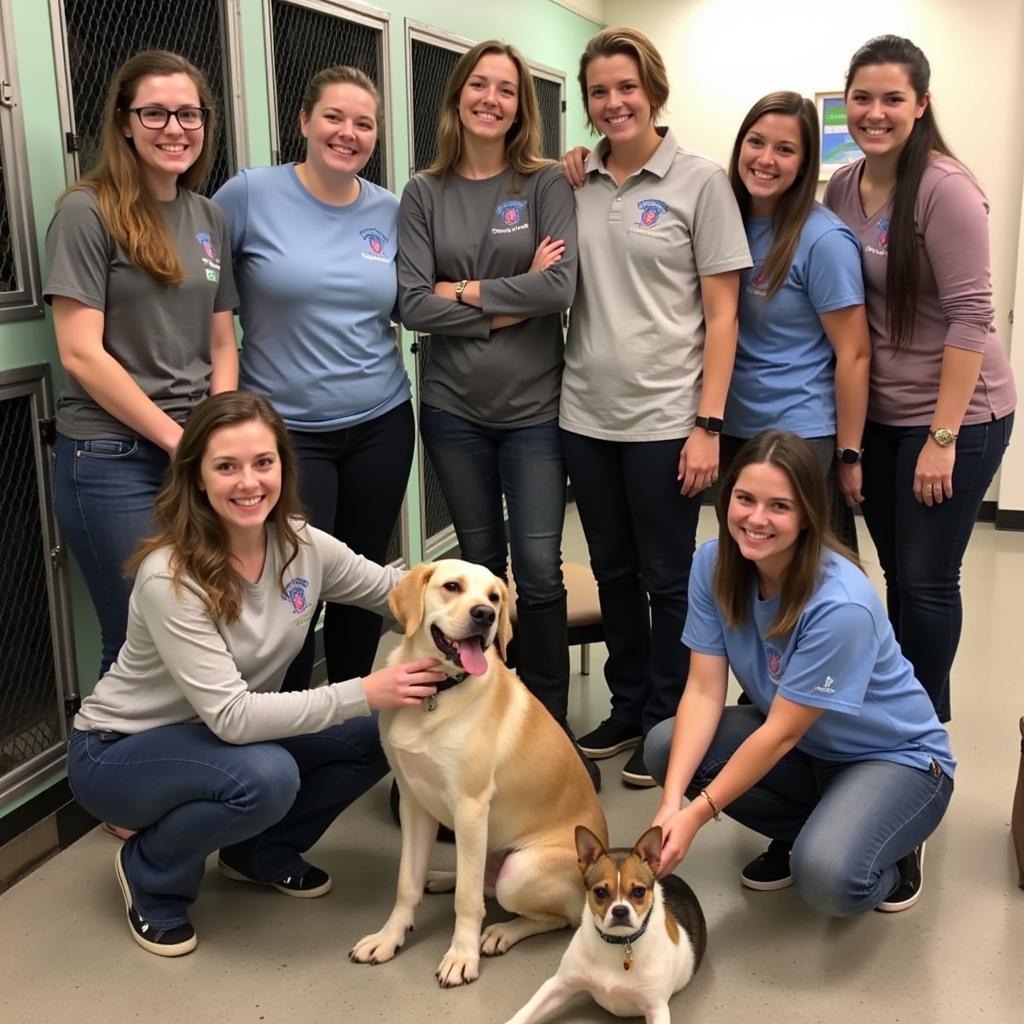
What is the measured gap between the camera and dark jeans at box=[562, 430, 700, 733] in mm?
2582

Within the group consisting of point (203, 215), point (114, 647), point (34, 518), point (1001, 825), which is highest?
point (203, 215)

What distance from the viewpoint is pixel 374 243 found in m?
2.53

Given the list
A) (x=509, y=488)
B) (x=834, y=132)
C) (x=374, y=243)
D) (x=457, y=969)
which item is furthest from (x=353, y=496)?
(x=834, y=132)

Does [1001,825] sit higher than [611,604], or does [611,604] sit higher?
[611,604]

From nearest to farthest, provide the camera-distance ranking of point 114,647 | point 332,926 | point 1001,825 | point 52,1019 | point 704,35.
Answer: point 52,1019 < point 332,926 < point 114,647 < point 1001,825 < point 704,35

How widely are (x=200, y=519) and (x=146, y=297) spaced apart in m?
0.56

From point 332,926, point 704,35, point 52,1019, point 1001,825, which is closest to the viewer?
point 52,1019

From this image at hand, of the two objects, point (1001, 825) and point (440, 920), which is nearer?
point (440, 920)

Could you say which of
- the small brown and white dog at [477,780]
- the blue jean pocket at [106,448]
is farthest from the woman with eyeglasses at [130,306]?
the small brown and white dog at [477,780]

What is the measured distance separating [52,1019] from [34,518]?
108 centimetres

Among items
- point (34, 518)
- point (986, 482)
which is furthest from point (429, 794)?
point (986, 482)

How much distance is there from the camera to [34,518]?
247cm

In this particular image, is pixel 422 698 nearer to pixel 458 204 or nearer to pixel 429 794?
pixel 429 794

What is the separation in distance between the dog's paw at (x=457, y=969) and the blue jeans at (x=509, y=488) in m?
0.92
